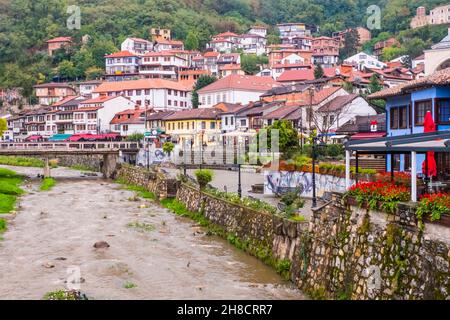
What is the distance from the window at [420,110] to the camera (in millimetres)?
30686

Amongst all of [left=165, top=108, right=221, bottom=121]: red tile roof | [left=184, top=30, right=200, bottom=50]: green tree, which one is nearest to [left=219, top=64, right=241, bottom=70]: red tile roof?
[left=184, top=30, right=200, bottom=50]: green tree

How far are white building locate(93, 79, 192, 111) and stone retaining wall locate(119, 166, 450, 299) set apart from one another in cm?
7938

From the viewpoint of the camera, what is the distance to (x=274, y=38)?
16975cm

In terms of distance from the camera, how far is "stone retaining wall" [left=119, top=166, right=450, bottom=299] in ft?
45.0

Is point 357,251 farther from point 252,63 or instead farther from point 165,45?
point 165,45

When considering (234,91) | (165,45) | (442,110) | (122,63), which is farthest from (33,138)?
(442,110)

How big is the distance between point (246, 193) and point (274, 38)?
136 m

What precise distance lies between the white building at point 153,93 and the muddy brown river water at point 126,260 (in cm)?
6389

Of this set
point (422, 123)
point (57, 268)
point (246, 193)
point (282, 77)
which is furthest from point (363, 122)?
point (282, 77)

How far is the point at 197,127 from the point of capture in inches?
3078

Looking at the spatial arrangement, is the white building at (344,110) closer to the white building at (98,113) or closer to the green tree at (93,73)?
the white building at (98,113)

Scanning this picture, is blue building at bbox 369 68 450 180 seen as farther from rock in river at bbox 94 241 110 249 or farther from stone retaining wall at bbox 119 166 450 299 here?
rock in river at bbox 94 241 110 249

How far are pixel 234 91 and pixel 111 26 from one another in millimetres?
96523

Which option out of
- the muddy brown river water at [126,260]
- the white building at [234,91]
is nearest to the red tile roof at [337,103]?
the muddy brown river water at [126,260]
